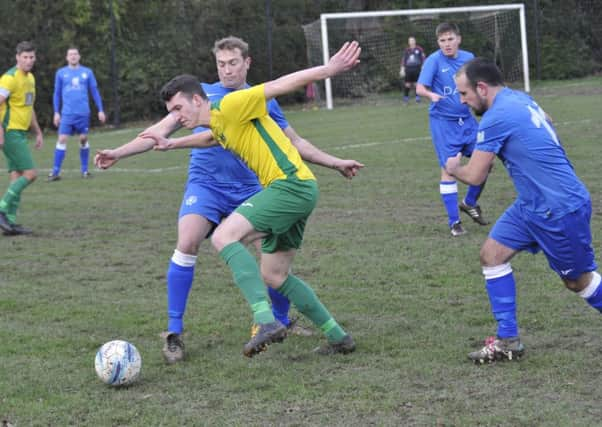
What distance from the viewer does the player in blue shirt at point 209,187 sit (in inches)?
224

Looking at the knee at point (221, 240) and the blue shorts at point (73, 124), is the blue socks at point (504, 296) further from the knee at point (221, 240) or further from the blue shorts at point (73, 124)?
the blue shorts at point (73, 124)

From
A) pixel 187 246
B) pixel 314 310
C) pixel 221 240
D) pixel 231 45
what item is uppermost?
pixel 231 45

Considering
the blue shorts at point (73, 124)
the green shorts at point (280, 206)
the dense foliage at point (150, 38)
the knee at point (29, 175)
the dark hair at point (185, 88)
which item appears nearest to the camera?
the green shorts at point (280, 206)

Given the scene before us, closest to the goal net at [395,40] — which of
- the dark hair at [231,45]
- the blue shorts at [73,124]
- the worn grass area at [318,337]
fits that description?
the blue shorts at [73,124]

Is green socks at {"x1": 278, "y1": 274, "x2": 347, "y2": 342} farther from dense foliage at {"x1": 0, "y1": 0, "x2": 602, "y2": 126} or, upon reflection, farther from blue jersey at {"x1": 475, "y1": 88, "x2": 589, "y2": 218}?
dense foliage at {"x1": 0, "y1": 0, "x2": 602, "y2": 126}

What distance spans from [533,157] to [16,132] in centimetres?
733

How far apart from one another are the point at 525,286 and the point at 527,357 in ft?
5.61

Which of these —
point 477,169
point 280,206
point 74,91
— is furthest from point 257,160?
point 74,91

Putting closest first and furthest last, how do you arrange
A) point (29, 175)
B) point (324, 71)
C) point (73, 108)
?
point (324, 71)
point (29, 175)
point (73, 108)

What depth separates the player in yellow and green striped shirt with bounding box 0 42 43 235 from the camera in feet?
34.6

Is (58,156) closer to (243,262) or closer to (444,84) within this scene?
(444,84)

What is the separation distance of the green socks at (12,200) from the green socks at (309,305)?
582cm

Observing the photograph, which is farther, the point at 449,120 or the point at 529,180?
the point at 449,120

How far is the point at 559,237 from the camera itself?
16.6 ft
